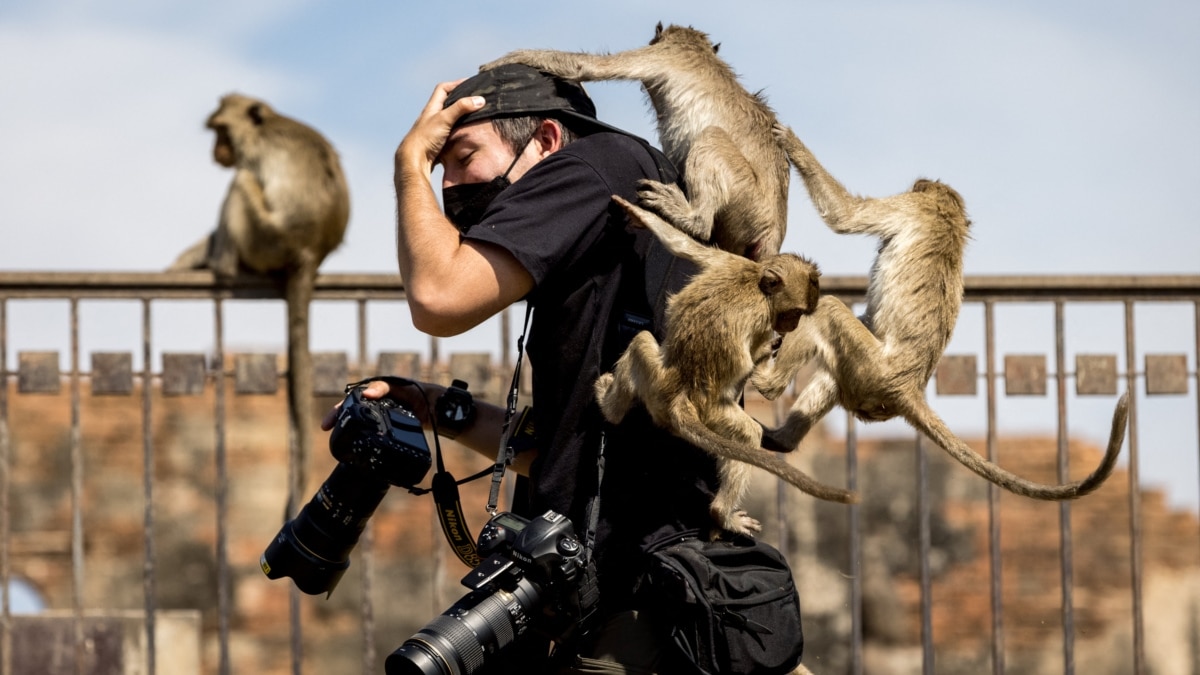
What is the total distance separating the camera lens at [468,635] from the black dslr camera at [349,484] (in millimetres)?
354

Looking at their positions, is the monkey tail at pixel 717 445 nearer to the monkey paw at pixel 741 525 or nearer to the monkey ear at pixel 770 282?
the monkey paw at pixel 741 525

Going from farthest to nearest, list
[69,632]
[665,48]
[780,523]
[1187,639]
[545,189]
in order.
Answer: [1187,639]
[69,632]
[780,523]
[665,48]
[545,189]

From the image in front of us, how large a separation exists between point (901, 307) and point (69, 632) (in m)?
4.08

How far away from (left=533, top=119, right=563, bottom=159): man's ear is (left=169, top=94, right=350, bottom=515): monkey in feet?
13.0

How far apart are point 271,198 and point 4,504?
3.44 metres

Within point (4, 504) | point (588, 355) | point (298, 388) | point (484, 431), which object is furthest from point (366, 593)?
point (588, 355)

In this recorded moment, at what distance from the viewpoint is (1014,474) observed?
3021 millimetres

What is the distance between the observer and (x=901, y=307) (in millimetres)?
3467

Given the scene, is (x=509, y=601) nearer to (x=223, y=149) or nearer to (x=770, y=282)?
(x=770, y=282)

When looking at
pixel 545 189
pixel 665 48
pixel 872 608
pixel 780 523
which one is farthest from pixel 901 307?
pixel 872 608

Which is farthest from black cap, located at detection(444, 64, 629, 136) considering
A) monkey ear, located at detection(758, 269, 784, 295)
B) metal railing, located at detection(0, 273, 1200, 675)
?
metal railing, located at detection(0, 273, 1200, 675)

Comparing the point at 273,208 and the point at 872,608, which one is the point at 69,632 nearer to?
the point at 273,208

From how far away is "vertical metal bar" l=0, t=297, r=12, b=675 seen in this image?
201 inches

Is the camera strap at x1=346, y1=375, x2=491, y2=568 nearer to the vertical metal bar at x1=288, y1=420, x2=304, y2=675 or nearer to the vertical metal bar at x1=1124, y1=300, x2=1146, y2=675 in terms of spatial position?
the vertical metal bar at x1=288, y1=420, x2=304, y2=675
